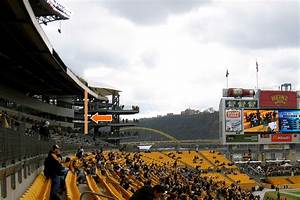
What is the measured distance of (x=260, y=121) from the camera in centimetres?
5712

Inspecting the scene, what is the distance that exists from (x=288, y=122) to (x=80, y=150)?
136 feet

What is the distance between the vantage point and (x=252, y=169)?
54781 mm

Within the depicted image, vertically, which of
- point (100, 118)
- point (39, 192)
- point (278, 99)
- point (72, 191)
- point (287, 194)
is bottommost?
point (287, 194)

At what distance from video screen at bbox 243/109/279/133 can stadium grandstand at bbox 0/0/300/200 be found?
0.54 ft

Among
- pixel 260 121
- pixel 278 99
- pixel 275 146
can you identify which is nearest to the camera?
pixel 260 121

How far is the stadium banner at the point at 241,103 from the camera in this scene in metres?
56.7

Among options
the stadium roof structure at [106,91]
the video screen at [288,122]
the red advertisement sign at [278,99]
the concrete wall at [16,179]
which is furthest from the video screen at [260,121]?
the concrete wall at [16,179]

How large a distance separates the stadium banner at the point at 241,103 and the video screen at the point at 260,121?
1035 millimetres

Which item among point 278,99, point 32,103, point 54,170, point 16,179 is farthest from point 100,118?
point 54,170

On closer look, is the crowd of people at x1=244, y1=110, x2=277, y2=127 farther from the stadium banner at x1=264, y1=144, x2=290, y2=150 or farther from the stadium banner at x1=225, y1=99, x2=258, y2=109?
the stadium banner at x1=264, y1=144, x2=290, y2=150

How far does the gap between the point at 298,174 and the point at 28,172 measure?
1904 inches

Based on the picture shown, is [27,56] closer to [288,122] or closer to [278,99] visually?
[288,122]

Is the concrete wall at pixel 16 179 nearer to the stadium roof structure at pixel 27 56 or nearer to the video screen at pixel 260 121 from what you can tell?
the stadium roof structure at pixel 27 56

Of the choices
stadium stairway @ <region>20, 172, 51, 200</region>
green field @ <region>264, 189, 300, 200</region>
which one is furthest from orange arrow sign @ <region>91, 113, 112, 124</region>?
stadium stairway @ <region>20, 172, 51, 200</region>
